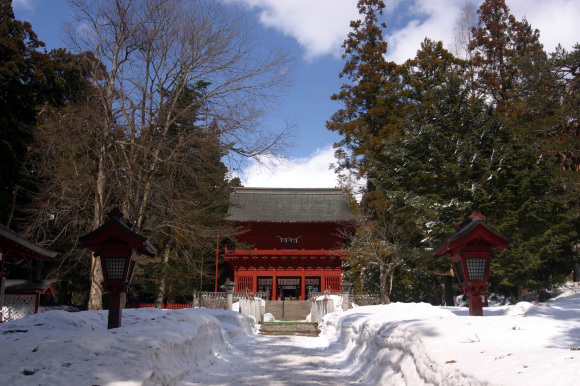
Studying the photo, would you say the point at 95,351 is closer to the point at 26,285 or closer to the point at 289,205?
the point at 26,285

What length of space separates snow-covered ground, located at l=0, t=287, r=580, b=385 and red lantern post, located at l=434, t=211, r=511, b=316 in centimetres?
83

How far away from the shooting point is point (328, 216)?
1423 inches

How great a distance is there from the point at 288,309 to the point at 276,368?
71.7ft

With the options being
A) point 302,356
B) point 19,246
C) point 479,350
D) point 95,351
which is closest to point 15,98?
point 19,246

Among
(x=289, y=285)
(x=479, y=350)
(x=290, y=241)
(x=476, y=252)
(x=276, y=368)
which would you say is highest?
(x=290, y=241)

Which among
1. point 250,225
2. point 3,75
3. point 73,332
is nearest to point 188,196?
point 73,332

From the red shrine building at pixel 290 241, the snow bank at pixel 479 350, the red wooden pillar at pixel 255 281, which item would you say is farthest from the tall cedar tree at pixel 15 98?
the snow bank at pixel 479 350

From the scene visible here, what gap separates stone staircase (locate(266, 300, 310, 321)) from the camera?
29.0 metres

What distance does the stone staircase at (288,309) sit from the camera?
2902cm

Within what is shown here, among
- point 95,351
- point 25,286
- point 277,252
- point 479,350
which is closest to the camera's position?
point 479,350

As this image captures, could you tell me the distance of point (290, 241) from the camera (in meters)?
36.8

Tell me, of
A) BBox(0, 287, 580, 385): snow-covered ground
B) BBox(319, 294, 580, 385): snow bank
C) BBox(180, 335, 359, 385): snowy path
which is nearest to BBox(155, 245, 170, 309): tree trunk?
BBox(180, 335, 359, 385): snowy path

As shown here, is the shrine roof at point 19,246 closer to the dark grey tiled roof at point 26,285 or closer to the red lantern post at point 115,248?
the red lantern post at point 115,248

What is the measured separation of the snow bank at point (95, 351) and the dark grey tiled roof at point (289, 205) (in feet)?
85.9
